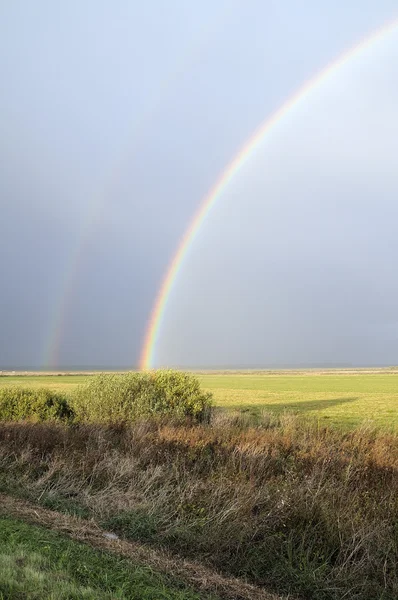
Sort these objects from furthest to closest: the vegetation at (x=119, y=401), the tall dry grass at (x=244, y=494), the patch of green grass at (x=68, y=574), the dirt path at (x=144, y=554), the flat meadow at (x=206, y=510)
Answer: the vegetation at (x=119, y=401) → the tall dry grass at (x=244, y=494) → the flat meadow at (x=206, y=510) → the dirt path at (x=144, y=554) → the patch of green grass at (x=68, y=574)

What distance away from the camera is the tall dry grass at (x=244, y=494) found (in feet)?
27.5

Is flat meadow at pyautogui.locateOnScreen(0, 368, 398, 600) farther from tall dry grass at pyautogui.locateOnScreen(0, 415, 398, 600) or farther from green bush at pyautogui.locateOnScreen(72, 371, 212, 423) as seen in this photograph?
green bush at pyautogui.locateOnScreen(72, 371, 212, 423)

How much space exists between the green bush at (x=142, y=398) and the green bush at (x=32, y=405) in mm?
805

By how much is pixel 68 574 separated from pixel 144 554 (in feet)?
6.52

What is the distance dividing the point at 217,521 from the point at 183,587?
3.01 meters

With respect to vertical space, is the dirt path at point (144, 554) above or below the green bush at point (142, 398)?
below

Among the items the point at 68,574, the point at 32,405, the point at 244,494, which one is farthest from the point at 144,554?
the point at 32,405

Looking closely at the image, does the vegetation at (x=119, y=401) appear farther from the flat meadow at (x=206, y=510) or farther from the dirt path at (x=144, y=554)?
the dirt path at (x=144, y=554)

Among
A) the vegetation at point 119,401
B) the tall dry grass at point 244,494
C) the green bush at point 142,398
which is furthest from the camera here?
the vegetation at point 119,401

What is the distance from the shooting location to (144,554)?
24.8 ft

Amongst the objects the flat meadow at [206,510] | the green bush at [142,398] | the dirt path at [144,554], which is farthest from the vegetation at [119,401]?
the dirt path at [144,554]

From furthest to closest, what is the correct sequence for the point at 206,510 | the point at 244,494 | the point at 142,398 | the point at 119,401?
the point at 119,401 → the point at 142,398 → the point at 244,494 → the point at 206,510

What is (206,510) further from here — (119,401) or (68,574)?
(119,401)

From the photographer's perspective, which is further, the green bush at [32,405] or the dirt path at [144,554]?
the green bush at [32,405]
